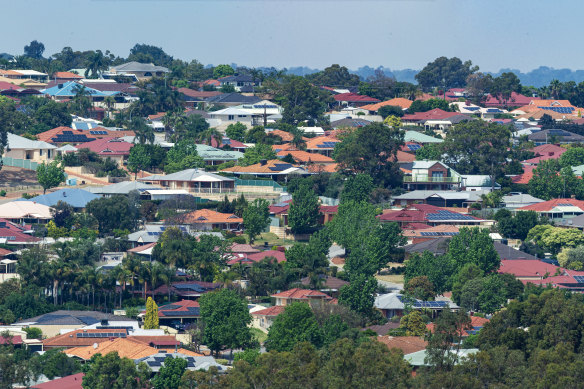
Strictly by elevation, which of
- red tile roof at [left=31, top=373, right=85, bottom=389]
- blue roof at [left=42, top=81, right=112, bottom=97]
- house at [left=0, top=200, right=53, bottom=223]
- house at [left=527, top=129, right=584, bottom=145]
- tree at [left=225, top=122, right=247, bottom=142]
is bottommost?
red tile roof at [left=31, top=373, right=85, bottom=389]

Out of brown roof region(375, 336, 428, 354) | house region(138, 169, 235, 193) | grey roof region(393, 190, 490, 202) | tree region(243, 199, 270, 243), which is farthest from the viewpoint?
grey roof region(393, 190, 490, 202)

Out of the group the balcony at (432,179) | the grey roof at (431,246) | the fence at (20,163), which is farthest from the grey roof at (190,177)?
the grey roof at (431,246)

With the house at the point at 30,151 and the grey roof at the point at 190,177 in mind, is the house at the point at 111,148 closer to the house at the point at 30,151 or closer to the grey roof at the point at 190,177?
the house at the point at 30,151

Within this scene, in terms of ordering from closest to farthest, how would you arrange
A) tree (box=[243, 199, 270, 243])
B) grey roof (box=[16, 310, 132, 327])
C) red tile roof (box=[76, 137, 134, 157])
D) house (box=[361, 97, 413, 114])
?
grey roof (box=[16, 310, 132, 327]) < tree (box=[243, 199, 270, 243]) < red tile roof (box=[76, 137, 134, 157]) < house (box=[361, 97, 413, 114])

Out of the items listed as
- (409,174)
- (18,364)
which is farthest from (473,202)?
(18,364)

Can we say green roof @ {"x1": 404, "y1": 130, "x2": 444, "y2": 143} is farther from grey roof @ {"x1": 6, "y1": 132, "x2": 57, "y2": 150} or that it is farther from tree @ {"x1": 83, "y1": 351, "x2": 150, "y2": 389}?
tree @ {"x1": 83, "y1": 351, "x2": 150, "y2": 389}

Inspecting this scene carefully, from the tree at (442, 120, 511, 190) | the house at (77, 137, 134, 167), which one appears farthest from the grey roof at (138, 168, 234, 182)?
the tree at (442, 120, 511, 190)
